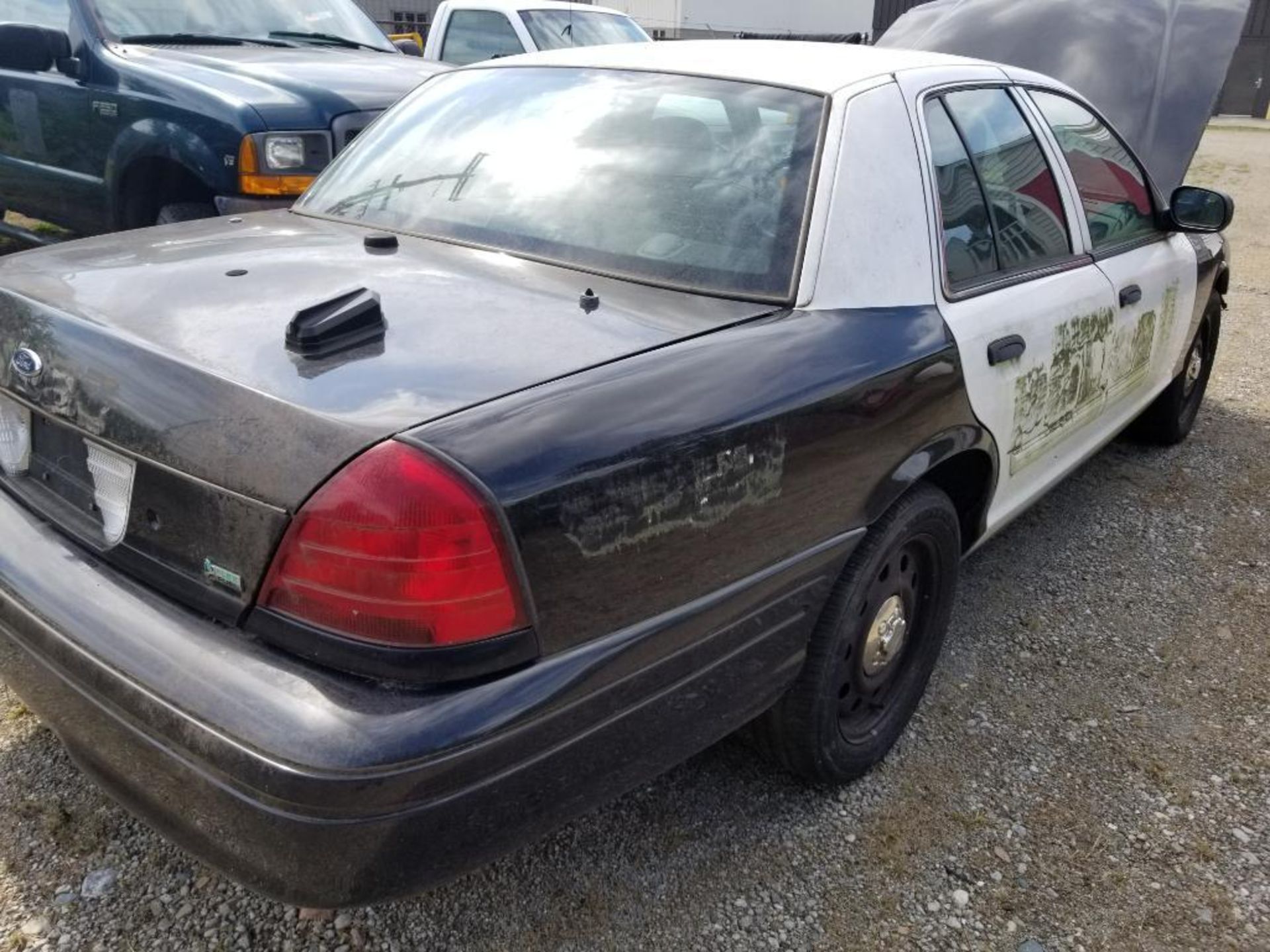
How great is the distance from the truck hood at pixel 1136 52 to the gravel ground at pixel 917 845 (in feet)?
8.58

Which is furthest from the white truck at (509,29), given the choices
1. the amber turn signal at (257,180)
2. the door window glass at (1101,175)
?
the door window glass at (1101,175)

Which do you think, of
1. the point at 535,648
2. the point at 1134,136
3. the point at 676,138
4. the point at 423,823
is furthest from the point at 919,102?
the point at 1134,136

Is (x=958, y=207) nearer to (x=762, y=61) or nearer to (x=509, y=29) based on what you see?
(x=762, y=61)

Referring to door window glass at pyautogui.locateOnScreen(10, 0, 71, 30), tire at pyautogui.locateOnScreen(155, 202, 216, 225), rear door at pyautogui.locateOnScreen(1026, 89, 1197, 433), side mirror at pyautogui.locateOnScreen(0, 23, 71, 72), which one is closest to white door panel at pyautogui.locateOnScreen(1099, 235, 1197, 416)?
rear door at pyautogui.locateOnScreen(1026, 89, 1197, 433)

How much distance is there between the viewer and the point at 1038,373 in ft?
9.38

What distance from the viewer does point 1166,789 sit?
2627 millimetres

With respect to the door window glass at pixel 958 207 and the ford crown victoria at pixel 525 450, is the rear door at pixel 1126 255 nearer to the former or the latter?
the ford crown victoria at pixel 525 450

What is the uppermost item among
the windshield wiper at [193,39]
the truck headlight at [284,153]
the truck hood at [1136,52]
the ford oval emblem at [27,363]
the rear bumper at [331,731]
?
the truck hood at [1136,52]

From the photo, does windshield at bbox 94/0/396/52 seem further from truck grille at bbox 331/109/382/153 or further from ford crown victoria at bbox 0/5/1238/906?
ford crown victoria at bbox 0/5/1238/906

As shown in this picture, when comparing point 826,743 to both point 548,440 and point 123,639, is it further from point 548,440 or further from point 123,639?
point 123,639

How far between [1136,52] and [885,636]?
3926 mm

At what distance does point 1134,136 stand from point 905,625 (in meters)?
3.54

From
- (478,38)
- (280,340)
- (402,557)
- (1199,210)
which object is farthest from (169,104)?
(478,38)

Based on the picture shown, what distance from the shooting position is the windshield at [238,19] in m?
5.27
